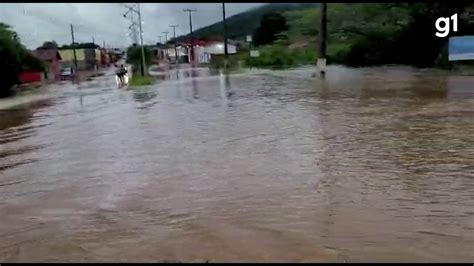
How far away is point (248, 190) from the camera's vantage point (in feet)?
20.3

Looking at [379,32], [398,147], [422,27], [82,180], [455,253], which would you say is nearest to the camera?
[455,253]

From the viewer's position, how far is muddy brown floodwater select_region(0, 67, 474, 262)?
4453mm

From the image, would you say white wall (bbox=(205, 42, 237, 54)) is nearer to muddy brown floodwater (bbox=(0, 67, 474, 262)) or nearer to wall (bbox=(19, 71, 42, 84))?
wall (bbox=(19, 71, 42, 84))

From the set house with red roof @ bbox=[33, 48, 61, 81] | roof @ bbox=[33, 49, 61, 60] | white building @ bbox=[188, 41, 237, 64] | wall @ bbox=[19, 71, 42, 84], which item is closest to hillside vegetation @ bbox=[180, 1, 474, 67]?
white building @ bbox=[188, 41, 237, 64]

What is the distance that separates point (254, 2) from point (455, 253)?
295 centimetres

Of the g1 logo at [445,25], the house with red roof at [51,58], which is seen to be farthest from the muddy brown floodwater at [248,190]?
the house with red roof at [51,58]

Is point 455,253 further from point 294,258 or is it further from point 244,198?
point 244,198

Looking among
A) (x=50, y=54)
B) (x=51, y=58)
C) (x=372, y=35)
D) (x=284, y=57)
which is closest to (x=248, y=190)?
(x=372, y=35)

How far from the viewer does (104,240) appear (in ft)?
15.6

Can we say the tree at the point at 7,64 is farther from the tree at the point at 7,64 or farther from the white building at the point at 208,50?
the white building at the point at 208,50

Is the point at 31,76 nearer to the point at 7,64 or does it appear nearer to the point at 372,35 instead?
the point at 7,64

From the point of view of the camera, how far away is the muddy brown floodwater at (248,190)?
445 cm

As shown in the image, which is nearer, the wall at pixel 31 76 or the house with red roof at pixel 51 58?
the wall at pixel 31 76

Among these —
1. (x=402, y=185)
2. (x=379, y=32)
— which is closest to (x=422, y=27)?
(x=379, y=32)
